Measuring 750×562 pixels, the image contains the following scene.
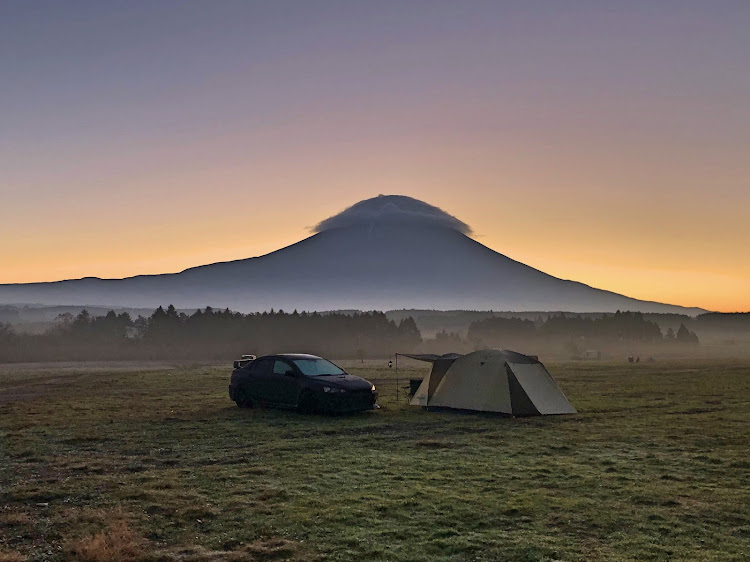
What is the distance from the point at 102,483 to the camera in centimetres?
1041

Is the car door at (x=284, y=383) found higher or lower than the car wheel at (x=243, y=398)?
higher

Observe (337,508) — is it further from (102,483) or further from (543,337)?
(543,337)

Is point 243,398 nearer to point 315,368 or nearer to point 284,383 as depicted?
point 284,383

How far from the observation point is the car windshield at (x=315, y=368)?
2000 centimetres

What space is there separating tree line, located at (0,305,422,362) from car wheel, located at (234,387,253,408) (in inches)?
2168

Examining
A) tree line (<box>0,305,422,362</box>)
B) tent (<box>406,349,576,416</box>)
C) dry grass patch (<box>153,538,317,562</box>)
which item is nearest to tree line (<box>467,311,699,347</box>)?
tree line (<box>0,305,422,362</box>)

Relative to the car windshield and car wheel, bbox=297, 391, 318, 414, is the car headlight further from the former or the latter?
the car windshield

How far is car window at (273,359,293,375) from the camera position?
2016cm

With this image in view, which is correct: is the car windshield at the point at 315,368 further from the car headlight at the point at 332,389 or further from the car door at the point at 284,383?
the car headlight at the point at 332,389

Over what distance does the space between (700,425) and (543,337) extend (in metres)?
126

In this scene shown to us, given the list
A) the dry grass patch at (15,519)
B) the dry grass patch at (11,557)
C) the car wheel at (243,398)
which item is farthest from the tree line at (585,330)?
the dry grass patch at (11,557)

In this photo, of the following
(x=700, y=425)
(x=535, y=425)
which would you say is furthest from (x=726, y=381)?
(x=535, y=425)

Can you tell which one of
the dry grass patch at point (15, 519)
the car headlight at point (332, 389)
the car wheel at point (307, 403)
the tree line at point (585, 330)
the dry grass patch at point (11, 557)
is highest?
the tree line at point (585, 330)

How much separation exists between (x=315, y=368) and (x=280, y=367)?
1048 millimetres
